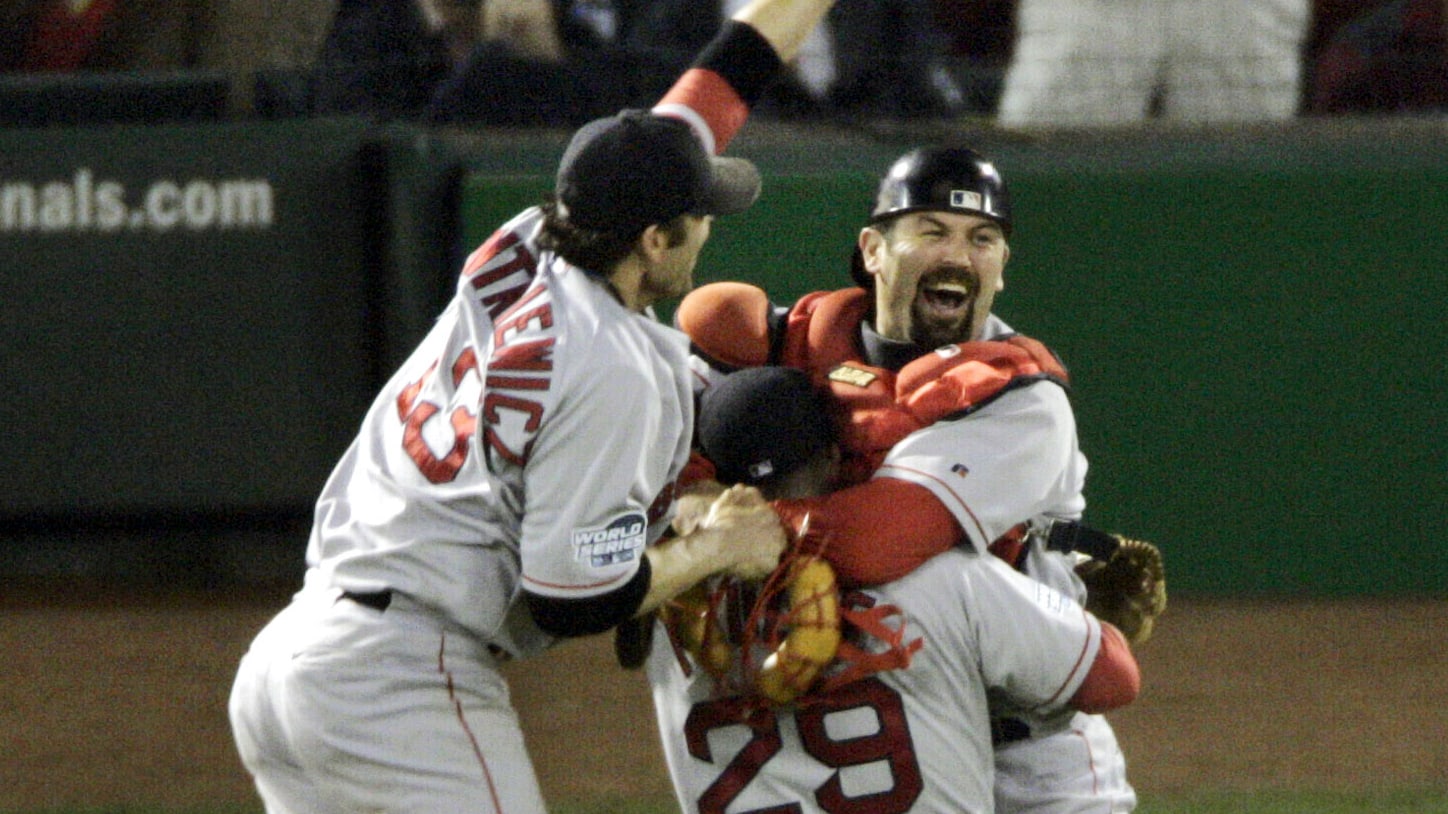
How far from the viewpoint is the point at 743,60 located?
3.35 metres

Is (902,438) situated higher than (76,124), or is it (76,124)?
(902,438)

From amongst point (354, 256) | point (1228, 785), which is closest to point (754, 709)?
point (1228, 785)

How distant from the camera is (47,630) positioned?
6.34 metres

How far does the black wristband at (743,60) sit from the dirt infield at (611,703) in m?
2.13

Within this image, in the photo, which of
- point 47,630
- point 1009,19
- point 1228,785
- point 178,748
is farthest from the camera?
point 1009,19

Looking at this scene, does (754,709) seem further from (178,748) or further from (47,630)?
(47,630)

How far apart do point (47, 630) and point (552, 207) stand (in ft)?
13.2

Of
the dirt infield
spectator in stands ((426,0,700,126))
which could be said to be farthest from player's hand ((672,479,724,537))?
spectator in stands ((426,0,700,126))

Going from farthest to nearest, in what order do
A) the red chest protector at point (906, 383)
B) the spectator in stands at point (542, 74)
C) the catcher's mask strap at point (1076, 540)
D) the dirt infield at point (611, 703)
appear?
the spectator in stands at point (542, 74) < the dirt infield at point (611, 703) < the catcher's mask strap at point (1076, 540) < the red chest protector at point (906, 383)

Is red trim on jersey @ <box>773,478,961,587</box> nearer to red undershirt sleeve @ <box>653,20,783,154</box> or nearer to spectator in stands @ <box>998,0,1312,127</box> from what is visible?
red undershirt sleeve @ <box>653,20,783,154</box>

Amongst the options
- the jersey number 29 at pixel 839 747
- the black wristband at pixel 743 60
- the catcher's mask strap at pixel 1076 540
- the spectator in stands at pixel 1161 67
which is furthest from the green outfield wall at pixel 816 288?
the jersey number 29 at pixel 839 747

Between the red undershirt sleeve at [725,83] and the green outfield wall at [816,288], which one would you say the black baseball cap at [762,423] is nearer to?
the red undershirt sleeve at [725,83]

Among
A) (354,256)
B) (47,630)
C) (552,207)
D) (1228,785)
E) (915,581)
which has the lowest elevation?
(47,630)

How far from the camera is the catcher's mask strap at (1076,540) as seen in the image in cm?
312
